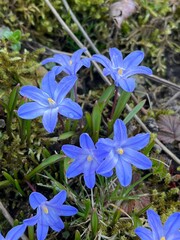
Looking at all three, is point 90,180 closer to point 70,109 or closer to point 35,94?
point 70,109

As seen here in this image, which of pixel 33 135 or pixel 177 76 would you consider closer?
pixel 33 135

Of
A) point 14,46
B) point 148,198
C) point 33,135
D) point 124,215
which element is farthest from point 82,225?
point 14,46

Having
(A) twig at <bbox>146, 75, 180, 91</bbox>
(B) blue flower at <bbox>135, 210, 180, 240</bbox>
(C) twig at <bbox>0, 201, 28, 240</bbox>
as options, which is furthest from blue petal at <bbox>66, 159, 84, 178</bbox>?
(A) twig at <bbox>146, 75, 180, 91</bbox>

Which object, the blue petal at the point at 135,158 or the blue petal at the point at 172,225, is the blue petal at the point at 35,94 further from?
the blue petal at the point at 172,225

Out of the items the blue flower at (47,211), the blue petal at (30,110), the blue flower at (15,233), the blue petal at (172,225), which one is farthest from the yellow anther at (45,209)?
the blue petal at (172,225)

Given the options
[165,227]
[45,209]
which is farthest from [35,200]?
[165,227]

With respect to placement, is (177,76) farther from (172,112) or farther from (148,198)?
(148,198)
